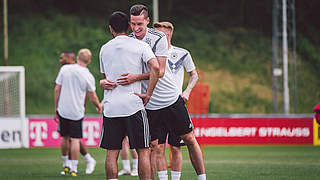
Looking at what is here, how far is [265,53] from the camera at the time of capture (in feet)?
139

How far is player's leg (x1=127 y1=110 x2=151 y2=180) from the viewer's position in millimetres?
7406

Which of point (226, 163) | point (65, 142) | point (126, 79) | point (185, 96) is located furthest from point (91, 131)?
point (126, 79)

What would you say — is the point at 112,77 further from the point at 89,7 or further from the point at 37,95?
the point at 89,7

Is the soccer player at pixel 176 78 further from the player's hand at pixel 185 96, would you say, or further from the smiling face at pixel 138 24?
the smiling face at pixel 138 24

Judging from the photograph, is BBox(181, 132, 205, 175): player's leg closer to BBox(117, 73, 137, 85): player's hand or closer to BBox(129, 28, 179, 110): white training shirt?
BBox(129, 28, 179, 110): white training shirt

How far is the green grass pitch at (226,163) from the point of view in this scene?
11767mm

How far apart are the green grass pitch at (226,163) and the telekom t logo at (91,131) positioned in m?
0.88

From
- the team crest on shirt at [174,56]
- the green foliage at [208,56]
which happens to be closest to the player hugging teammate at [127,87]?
the team crest on shirt at [174,56]

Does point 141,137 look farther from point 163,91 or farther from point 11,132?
point 11,132

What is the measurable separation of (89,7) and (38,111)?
12.6 m

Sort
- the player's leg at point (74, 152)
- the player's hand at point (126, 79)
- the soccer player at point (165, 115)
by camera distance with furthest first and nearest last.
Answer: the player's leg at point (74, 152) → the soccer player at point (165, 115) → the player's hand at point (126, 79)

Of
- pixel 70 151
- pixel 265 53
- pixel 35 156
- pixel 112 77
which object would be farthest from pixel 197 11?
pixel 112 77

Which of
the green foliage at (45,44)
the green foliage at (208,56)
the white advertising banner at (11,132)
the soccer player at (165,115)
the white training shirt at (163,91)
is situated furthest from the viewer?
the green foliage at (208,56)

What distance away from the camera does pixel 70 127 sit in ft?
39.9
